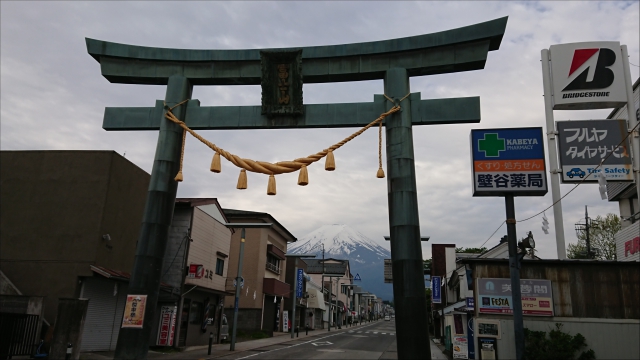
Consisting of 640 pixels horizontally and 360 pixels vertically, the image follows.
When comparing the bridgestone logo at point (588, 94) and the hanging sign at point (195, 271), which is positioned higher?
the bridgestone logo at point (588, 94)

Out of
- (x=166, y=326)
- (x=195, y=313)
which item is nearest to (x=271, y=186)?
(x=166, y=326)

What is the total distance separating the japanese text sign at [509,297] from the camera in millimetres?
15230

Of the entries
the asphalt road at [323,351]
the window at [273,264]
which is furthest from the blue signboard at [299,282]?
the asphalt road at [323,351]

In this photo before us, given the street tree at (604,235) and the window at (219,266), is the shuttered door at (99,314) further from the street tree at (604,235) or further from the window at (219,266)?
the street tree at (604,235)

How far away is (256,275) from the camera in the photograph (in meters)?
41.7

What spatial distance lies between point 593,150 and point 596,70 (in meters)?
3.17

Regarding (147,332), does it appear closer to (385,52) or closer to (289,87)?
(289,87)

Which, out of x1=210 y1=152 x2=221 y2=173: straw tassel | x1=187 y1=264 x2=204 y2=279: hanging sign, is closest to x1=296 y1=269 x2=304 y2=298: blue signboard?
x1=187 y1=264 x2=204 y2=279: hanging sign

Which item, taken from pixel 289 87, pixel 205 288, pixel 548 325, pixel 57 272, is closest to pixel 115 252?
pixel 57 272

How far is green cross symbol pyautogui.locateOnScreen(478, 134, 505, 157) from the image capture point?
14.3 m

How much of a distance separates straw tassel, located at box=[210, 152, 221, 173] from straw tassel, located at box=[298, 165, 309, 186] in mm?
2462

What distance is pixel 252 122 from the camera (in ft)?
46.3

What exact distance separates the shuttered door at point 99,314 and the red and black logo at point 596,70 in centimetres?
2183

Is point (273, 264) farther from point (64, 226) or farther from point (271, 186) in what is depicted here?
point (271, 186)
